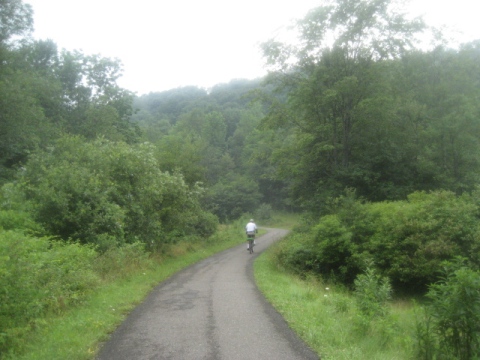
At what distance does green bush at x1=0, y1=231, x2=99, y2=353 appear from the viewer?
686 cm

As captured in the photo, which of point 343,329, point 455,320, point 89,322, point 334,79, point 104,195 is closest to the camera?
point 455,320

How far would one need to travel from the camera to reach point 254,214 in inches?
2527

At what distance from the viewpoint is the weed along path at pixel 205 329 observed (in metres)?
6.84

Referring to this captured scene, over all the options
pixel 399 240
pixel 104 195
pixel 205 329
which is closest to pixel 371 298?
pixel 205 329

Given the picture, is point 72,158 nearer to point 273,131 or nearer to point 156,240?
point 156,240

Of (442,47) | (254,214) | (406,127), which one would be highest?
A: (442,47)

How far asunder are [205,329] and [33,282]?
132 inches

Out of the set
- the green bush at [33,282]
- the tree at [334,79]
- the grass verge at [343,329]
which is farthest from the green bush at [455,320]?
the tree at [334,79]

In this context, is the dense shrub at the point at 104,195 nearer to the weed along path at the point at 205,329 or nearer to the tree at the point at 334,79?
the weed along path at the point at 205,329

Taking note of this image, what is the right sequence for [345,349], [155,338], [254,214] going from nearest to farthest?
[345,349] < [155,338] < [254,214]

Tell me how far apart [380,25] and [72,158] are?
63.6 feet

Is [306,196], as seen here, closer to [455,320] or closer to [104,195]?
[104,195]

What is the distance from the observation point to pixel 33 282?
812cm

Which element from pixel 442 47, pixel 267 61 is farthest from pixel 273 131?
pixel 442 47
